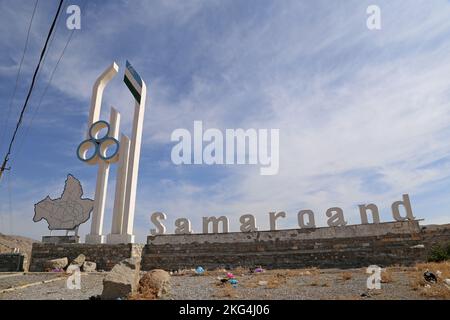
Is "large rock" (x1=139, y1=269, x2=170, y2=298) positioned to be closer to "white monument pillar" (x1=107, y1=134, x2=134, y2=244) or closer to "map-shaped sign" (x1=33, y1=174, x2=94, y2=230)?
"white monument pillar" (x1=107, y1=134, x2=134, y2=244)

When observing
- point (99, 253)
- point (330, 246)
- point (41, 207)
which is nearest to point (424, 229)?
point (330, 246)

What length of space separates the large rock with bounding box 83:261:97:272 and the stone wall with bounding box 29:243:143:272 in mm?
583

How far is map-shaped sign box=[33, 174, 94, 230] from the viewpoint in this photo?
757 inches

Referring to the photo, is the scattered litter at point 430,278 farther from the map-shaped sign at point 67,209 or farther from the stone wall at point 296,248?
the map-shaped sign at point 67,209

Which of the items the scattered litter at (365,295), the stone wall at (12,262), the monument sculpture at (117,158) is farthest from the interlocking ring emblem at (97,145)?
the scattered litter at (365,295)

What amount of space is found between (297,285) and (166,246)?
11364mm

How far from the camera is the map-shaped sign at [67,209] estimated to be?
1923cm

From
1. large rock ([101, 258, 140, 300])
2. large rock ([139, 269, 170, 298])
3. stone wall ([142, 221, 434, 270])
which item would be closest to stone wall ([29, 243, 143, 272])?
stone wall ([142, 221, 434, 270])

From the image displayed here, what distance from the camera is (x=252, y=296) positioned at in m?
6.86

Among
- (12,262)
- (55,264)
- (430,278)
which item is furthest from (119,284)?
(12,262)

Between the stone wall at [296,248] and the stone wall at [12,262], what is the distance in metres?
7.16
